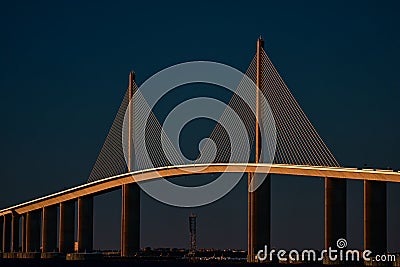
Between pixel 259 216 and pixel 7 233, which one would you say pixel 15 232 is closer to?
pixel 7 233

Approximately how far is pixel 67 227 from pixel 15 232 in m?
14.5

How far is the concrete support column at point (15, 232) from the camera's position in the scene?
122000 mm

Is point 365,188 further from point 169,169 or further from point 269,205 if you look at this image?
point 169,169

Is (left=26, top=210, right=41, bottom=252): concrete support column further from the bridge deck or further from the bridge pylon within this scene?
the bridge pylon

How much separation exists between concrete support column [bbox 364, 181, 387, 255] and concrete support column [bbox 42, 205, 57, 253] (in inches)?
1927

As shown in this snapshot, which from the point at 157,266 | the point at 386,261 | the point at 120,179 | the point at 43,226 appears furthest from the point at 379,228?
the point at 43,226

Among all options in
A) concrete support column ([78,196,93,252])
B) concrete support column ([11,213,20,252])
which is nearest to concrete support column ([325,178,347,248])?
concrete support column ([78,196,93,252])

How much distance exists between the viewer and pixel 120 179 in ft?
315

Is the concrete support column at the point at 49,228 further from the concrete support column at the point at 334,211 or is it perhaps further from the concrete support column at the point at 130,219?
the concrete support column at the point at 334,211

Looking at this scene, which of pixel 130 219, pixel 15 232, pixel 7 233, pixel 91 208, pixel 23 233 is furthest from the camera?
pixel 7 233

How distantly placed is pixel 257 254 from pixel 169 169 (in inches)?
532

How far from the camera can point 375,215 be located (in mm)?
71062

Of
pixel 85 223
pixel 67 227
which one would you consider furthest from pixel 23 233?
pixel 85 223

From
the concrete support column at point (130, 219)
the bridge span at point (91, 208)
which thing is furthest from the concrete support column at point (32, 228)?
the concrete support column at point (130, 219)
